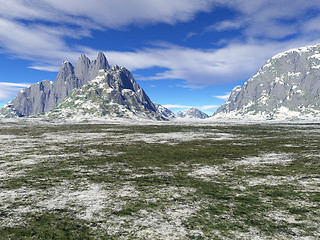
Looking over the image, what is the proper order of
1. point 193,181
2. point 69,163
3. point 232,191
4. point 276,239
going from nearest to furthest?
point 276,239 < point 232,191 < point 193,181 < point 69,163

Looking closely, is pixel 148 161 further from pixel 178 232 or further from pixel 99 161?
pixel 178 232

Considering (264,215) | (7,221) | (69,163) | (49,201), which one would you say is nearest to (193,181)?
(264,215)

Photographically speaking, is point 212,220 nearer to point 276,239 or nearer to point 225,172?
point 276,239

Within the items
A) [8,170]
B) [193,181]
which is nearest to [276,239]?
[193,181]

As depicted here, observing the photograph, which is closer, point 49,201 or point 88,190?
point 49,201

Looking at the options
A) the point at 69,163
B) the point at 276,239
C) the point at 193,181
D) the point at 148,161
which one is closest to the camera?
the point at 276,239

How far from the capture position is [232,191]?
16891mm

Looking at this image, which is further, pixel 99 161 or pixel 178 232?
pixel 99 161

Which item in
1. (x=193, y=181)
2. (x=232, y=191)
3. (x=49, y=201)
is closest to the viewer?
(x=49, y=201)

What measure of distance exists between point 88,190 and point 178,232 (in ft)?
31.6

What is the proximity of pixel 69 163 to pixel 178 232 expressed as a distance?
22296mm

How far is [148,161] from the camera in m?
30.0

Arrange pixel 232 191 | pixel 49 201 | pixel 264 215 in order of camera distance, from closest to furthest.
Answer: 1. pixel 264 215
2. pixel 49 201
3. pixel 232 191

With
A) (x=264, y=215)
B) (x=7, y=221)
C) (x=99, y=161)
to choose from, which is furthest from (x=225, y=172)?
(x=7, y=221)
